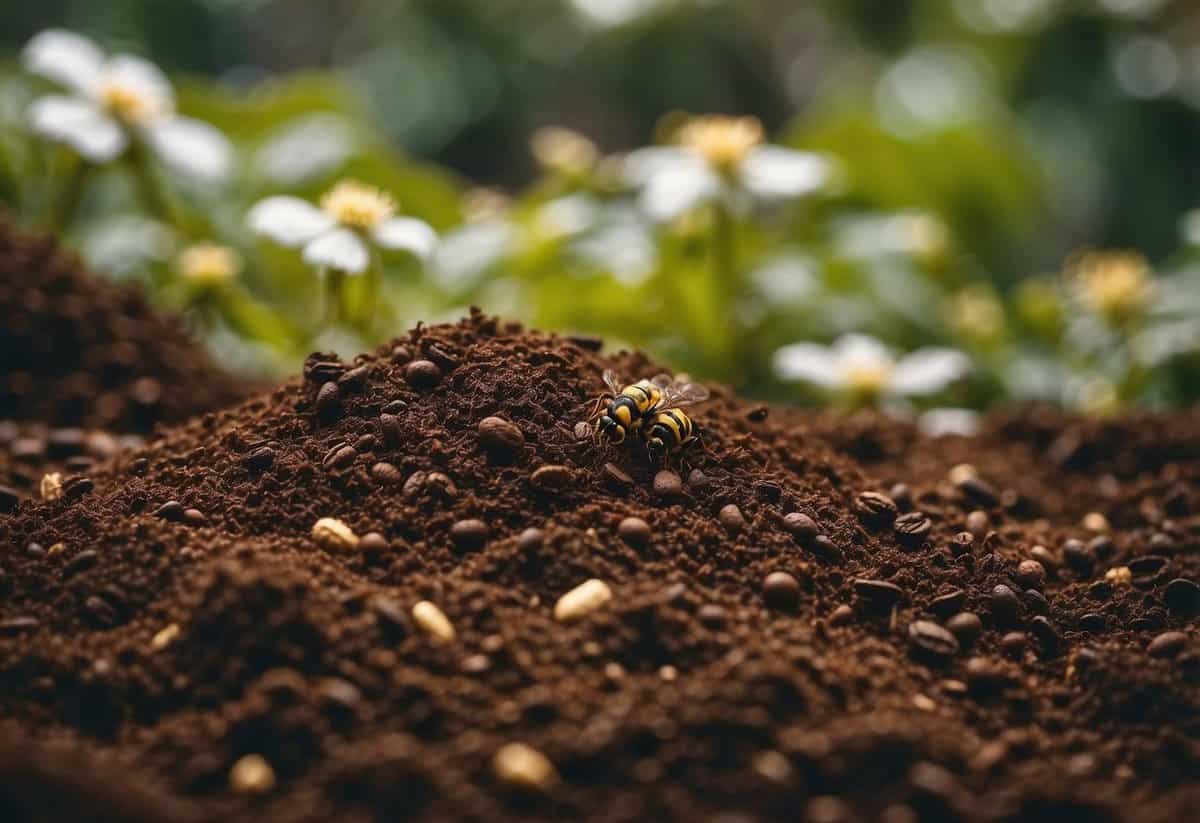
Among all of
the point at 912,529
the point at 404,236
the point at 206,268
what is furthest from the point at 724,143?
the point at 912,529

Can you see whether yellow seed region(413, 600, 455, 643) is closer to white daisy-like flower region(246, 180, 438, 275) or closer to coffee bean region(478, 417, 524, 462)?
coffee bean region(478, 417, 524, 462)

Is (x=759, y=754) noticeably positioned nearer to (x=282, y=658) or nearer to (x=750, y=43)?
(x=282, y=658)

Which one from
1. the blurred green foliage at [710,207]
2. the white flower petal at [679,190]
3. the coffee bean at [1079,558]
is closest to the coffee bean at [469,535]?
the coffee bean at [1079,558]

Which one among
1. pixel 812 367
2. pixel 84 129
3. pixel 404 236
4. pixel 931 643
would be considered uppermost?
pixel 84 129

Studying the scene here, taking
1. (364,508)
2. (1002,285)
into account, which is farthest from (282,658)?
(1002,285)

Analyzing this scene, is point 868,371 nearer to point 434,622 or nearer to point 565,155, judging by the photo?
point 565,155

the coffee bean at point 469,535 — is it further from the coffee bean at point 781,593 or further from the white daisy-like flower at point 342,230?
the white daisy-like flower at point 342,230
